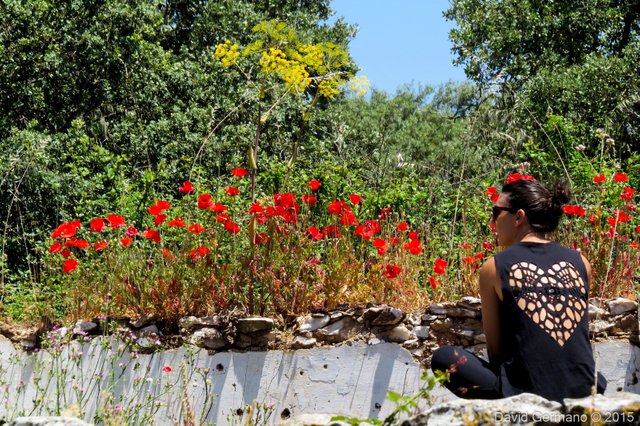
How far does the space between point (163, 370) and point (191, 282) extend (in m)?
0.58

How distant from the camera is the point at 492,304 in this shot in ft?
10.2

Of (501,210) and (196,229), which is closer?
(501,210)

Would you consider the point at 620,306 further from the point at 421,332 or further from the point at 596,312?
the point at 421,332

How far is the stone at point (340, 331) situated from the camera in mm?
4879

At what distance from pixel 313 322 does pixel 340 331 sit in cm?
17

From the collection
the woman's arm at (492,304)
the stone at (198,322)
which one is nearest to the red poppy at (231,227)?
the stone at (198,322)

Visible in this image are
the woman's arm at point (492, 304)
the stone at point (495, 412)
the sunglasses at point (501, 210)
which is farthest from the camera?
the sunglasses at point (501, 210)

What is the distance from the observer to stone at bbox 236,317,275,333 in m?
4.82

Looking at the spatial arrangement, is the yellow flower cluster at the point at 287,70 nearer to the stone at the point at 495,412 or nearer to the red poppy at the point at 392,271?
the red poppy at the point at 392,271

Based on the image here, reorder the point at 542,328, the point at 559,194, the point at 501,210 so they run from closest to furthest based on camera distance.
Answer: the point at 542,328
the point at 559,194
the point at 501,210

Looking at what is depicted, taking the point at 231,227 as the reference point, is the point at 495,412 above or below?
below

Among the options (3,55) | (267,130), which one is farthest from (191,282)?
(267,130)

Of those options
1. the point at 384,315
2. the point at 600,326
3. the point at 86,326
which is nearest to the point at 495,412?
the point at 384,315

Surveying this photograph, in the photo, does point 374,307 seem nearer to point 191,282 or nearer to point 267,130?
point 191,282
